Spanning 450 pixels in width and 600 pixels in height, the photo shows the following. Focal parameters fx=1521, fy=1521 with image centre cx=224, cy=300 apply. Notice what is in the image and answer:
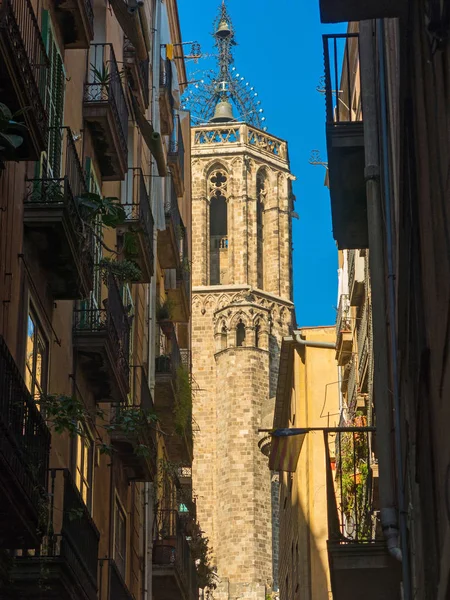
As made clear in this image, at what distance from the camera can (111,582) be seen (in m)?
15.6

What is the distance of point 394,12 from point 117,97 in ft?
28.5

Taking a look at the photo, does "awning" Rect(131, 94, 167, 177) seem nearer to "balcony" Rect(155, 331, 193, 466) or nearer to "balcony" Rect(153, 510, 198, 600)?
"balcony" Rect(155, 331, 193, 466)

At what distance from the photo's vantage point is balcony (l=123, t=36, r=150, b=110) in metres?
18.7

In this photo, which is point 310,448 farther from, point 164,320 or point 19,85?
point 19,85

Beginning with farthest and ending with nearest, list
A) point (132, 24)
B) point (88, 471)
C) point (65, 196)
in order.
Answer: point (132, 24), point (88, 471), point (65, 196)

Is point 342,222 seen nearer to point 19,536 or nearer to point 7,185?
point 7,185

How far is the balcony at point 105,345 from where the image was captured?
14289 millimetres

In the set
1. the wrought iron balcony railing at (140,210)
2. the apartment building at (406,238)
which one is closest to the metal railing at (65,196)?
the apartment building at (406,238)

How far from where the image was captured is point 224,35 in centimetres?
9700

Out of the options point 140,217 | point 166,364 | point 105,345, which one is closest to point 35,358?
point 105,345

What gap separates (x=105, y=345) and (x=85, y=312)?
1.91ft

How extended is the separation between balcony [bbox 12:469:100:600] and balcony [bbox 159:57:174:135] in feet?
38.7

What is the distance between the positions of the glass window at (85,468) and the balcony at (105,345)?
0.61 metres

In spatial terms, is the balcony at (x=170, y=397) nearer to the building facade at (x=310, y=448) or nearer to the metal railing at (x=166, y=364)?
the metal railing at (x=166, y=364)
